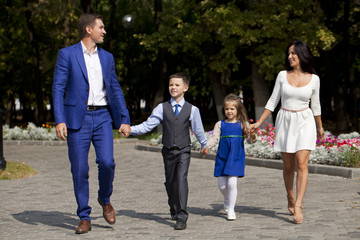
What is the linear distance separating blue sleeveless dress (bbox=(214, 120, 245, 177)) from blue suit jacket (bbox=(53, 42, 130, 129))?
1367mm

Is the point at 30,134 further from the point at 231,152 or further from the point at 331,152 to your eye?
the point at 231,152

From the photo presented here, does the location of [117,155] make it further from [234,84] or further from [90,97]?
[234,84]

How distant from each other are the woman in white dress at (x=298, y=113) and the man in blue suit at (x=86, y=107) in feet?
5.31

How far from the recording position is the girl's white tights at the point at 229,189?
764 centimetres

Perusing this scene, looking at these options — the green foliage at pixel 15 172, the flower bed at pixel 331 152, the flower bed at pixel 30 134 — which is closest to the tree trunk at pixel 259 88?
the flower bed at pixel 30 134

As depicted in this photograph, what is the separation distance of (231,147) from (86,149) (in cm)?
175

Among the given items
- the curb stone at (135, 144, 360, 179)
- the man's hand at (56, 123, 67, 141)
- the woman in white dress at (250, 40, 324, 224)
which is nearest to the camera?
the man's hand at (56, 123, 67, 141)

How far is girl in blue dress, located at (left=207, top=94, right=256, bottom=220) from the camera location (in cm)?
775

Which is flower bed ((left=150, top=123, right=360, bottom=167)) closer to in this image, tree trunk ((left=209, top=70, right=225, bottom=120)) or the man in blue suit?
the man in blue suit

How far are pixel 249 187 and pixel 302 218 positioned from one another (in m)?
3.35

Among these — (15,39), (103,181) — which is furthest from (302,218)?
(15,39)

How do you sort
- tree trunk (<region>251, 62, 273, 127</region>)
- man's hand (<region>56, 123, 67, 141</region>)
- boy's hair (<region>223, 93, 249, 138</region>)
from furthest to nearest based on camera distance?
tree trunk (<region>251, 62, 273, 127</region>) → boy's hair (<region>223, 93, 249, 138</region>) → man's hand (<region>56, 123, 67, 141</region>)

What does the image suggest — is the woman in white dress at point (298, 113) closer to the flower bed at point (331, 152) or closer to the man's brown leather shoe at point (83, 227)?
the man's brown leather shoe at point (83, 227)

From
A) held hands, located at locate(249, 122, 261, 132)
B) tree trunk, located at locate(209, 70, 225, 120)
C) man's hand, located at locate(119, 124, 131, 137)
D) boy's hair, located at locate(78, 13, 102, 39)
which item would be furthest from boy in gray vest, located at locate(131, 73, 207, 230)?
tree trunk, located at locate(209, 70, 225, 120)
